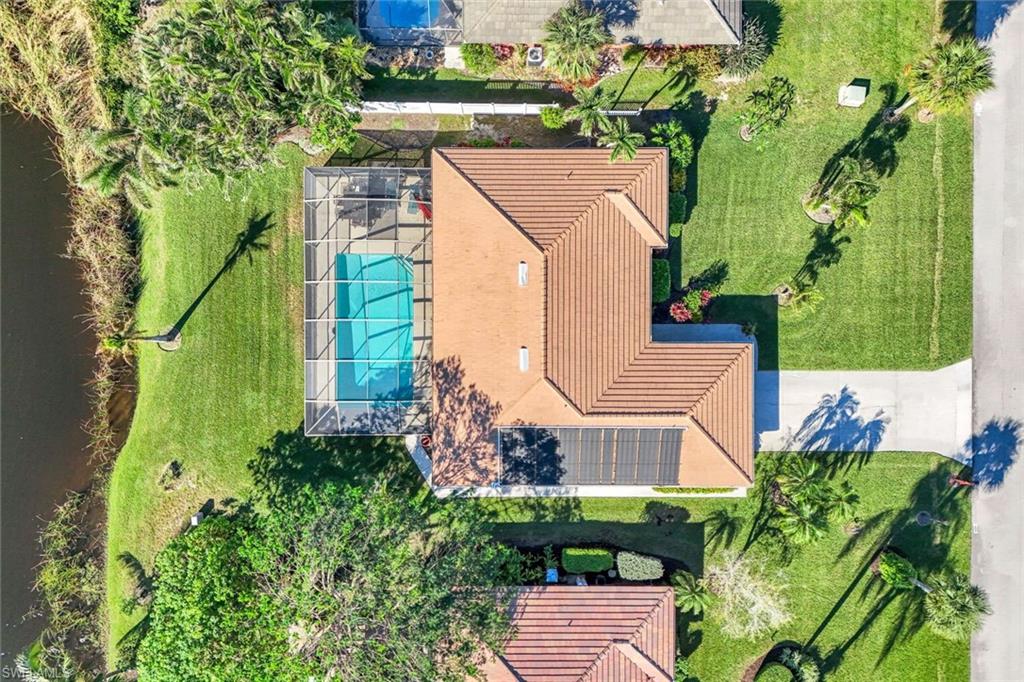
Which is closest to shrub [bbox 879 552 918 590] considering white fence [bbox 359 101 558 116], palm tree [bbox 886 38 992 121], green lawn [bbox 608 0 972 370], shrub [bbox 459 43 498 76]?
green lawn [bbox 608 0 972 370]

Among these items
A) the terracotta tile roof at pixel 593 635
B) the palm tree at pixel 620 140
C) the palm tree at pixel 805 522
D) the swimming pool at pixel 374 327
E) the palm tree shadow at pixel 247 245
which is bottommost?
the terracotta tile roof at pixel 593 635

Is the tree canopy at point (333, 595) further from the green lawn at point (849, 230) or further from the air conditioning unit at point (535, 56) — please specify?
the air conditioning unit at point (535, 56)

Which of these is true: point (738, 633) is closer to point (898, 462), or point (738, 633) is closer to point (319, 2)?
point (898, 462)

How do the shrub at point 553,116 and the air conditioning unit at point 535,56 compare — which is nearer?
the shrub at point 553,116

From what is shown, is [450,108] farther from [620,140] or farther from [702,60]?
[702,60]

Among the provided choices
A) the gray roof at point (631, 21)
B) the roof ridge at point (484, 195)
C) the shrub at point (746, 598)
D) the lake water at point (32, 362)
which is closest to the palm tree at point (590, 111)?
the gray roof at point (631, 21)

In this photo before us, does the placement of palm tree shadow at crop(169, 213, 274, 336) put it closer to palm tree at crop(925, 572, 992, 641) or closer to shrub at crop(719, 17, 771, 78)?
shrub at crop(719, 17, 771, 78)

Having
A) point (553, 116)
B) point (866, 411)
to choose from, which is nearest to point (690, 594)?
point (866, 411)
